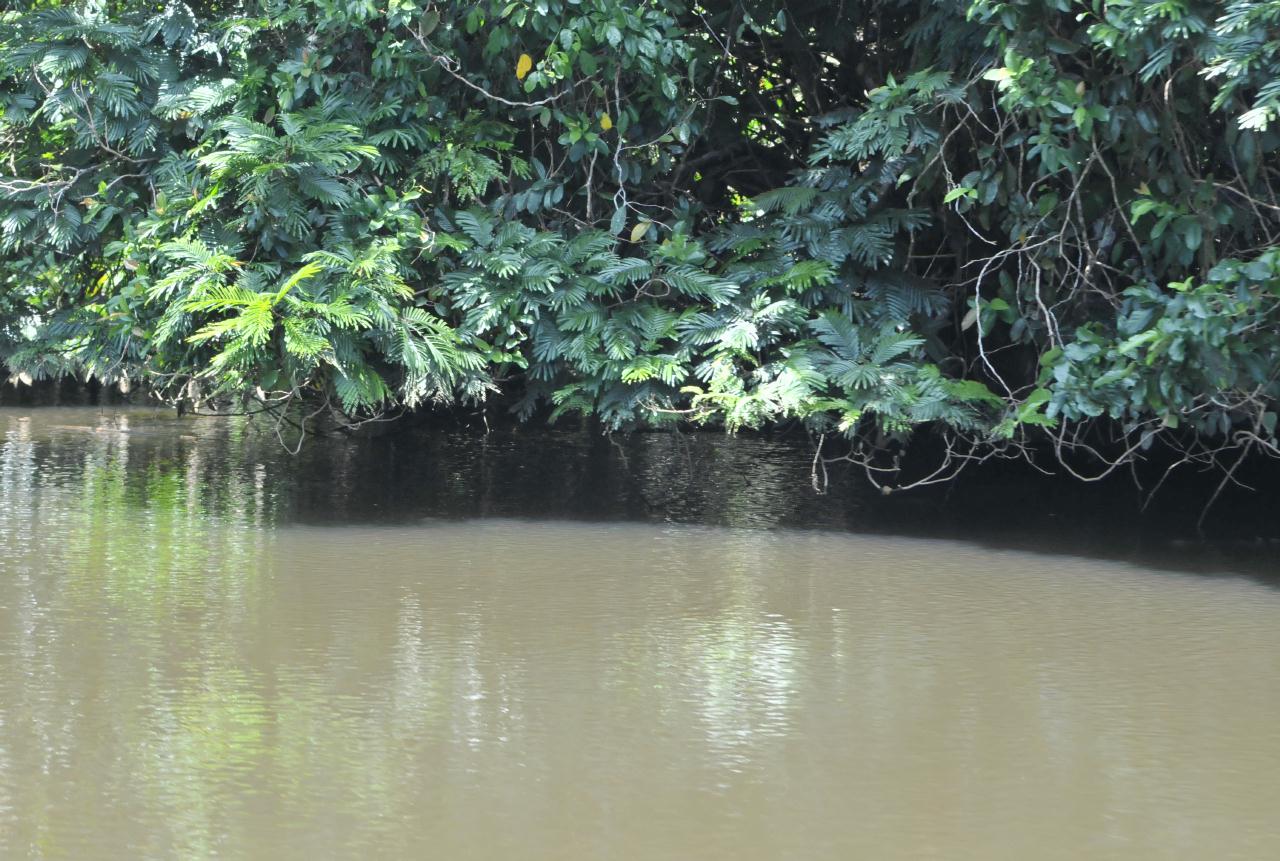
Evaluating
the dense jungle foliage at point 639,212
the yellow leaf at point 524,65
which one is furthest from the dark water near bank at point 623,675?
the yellow leaf at point 524,65

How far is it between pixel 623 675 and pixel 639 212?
10.9 ft

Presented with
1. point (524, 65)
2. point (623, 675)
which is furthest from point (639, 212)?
point (623, 675)

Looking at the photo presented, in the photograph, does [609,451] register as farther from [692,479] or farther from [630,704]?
[630,704]

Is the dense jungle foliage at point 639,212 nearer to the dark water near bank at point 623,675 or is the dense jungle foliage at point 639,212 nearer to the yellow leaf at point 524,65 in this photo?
the yellow leaf at point 524,65

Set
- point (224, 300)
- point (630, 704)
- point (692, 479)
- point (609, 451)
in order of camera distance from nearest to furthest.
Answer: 1. point (630, 704)
2. point (224, 300)
3. point (692, 479)
4. point (609, 451)

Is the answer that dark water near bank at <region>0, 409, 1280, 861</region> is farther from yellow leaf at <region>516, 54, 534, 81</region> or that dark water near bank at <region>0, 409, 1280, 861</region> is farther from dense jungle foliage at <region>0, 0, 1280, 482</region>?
yellow leaf at <region>516, 54, 534, 81</region>

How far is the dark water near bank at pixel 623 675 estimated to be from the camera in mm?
3123

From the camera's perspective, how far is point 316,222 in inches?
254

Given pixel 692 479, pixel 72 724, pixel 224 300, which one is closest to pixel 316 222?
pixel 224 300

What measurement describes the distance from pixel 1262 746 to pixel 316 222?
4529mm

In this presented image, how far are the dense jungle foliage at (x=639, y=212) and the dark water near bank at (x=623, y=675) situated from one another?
24.4 inches

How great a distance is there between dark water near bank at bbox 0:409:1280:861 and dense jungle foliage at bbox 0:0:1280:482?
2.04ft

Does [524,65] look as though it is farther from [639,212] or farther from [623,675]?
[623,675]

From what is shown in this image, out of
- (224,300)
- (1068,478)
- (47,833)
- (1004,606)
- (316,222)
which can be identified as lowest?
(47,833)
